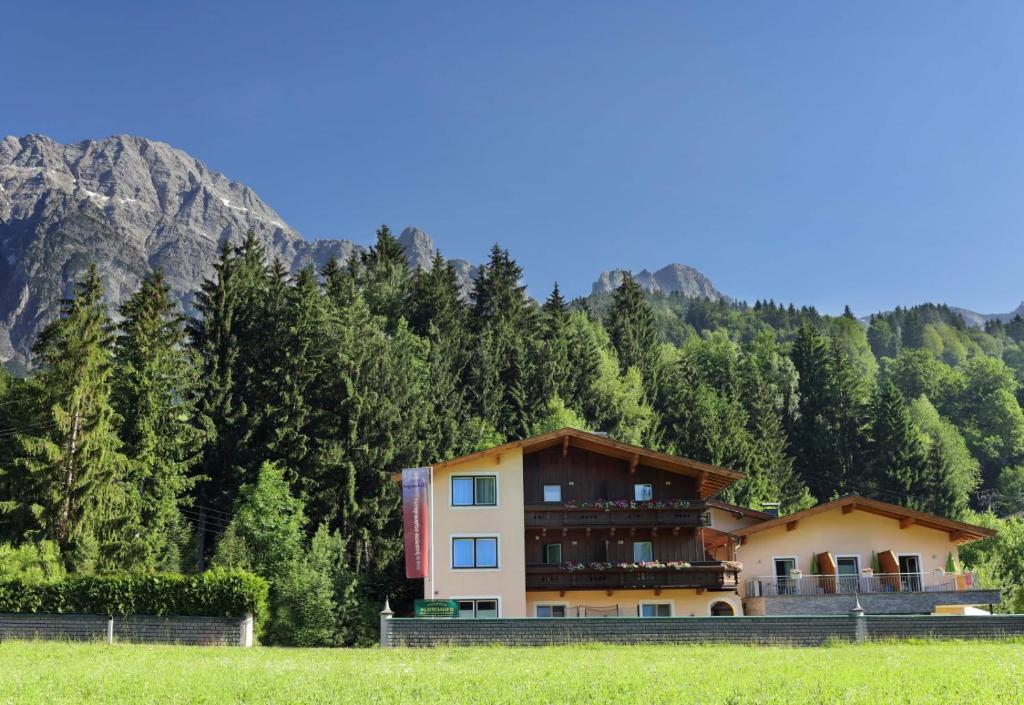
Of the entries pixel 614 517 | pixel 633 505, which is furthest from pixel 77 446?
pixel 633 505

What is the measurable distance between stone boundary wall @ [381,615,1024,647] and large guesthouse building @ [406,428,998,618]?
1287 centimetres

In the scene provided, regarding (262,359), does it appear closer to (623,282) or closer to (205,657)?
(205,657)

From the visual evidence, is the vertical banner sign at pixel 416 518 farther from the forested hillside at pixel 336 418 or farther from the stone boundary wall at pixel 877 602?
the stone boundary wall at pixel 877 602

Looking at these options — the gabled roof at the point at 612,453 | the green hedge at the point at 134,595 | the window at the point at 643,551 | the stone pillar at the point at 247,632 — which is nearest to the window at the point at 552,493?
the gabled roof at the point at 612,453

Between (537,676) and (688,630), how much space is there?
10633 mm

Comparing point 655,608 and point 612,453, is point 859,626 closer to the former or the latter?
point 655,608

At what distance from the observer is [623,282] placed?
90.4 m

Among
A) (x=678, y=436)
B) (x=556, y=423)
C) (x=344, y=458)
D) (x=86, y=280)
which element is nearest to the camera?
A: (x=86, y=280)

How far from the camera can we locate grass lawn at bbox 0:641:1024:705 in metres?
15.7

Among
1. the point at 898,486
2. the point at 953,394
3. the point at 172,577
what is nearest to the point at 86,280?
the point at 172,577

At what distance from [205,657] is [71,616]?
9.19 m

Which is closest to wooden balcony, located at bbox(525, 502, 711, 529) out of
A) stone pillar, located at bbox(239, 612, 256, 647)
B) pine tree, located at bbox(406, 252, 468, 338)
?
stone pillar, located at bbox(239, 612, 256, 647)

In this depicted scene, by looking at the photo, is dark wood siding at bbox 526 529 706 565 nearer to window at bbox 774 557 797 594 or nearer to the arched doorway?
the arched doorway

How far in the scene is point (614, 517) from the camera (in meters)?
42.5
